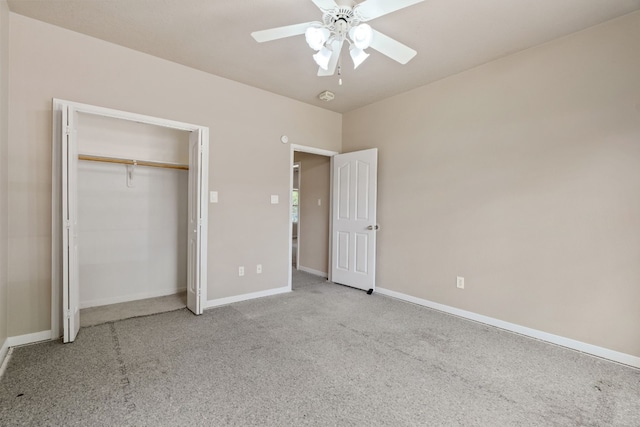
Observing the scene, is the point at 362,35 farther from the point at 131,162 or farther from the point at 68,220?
the point at 131,162

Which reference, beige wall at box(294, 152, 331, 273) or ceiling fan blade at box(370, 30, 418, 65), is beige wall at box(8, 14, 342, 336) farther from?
ceiling fan blade at box(370, 30, 418, 65)

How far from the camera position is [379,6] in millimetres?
1750

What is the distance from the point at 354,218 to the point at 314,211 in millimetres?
1175

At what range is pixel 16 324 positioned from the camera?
251cm

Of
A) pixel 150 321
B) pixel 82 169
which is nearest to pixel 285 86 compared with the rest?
pixel 82 169

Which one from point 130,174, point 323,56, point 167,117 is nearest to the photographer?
point 323,56

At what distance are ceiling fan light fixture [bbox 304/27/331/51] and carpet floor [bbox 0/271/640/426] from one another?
2.22 m

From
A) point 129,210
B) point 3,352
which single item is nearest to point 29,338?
point 3,352

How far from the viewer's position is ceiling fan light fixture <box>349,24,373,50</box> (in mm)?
1851

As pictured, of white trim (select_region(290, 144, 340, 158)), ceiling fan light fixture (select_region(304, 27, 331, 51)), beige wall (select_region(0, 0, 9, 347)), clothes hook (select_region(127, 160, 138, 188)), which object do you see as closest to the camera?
ceiling fan light fixture (select_region(304, 27, 331, 51))

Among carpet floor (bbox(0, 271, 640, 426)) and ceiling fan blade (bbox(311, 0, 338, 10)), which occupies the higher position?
ceiling fan blade (bbox(311, 0, 338, 10))

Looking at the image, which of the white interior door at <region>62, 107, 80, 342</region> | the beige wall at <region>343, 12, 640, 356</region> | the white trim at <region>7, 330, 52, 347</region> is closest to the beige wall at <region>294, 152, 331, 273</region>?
the beige wall at <region>343, 12, 640, 356</region>

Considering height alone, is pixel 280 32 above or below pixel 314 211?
above

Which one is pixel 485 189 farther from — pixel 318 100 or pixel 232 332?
pixel 232 332
